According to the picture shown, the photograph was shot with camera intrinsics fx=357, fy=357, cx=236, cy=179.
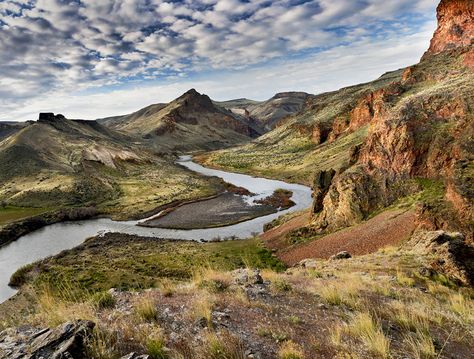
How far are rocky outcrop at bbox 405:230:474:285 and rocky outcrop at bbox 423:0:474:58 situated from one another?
93.5m

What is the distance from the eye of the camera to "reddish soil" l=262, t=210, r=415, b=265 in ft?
85.3

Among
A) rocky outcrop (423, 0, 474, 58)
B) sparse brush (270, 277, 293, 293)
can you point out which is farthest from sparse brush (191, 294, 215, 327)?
rocky outcrop (423, 0, 474, 58)

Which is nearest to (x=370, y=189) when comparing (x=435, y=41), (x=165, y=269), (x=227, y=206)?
(x=165, y=269)

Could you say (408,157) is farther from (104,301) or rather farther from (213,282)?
(104,301)

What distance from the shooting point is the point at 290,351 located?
632 centimetres

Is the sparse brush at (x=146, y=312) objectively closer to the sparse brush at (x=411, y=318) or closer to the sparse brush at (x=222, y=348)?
the sparse brush at (x=222, y=348)

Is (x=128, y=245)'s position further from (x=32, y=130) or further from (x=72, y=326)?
(x=32, y=130)

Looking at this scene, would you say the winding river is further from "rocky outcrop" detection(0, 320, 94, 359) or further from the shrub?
"rocky outcrop" detection(0, 320, 94, 359)

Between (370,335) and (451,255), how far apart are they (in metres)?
11.2

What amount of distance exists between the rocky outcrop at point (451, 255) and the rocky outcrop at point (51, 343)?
14555mm

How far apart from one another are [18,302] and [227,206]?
45.8 m

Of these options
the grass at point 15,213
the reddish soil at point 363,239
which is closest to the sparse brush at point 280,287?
the reddish soil at point 363,239

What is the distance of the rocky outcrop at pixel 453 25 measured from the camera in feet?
309

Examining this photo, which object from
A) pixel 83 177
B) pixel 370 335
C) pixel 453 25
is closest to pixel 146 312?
pixel 370 335
